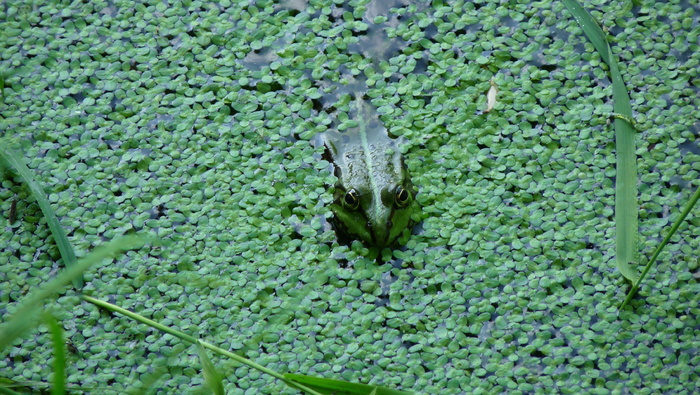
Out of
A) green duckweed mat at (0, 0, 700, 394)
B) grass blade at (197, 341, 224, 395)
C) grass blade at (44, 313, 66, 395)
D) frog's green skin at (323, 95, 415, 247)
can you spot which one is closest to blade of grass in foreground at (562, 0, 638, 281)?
green duckweed mat at (0, 0, 700, 394)

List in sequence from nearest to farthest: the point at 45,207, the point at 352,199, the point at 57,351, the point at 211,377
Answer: the point at 57,351 < the point at 211,377 < the point at 352,199 < the point at 45,207

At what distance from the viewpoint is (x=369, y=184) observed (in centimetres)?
255

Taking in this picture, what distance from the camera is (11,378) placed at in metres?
2.39

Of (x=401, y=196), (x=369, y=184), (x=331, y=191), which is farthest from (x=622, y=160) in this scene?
(x=331, y=191)

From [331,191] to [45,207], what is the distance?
46.1 inches

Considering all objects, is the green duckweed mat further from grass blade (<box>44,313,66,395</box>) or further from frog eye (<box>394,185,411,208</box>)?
grass blade (<box>44,313,66,395</box>)

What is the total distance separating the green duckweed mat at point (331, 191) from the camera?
7.89 feet

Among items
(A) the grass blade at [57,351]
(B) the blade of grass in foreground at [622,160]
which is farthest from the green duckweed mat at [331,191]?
(A) the grass blade at [57,351]

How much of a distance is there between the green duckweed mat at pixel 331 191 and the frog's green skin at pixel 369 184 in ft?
0.23

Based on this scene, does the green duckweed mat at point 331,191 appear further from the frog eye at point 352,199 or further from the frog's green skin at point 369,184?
the frog eye at point 352,199

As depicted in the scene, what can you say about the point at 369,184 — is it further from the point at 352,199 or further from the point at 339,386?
the point at 339,386

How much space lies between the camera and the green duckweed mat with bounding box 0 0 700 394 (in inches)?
94.7

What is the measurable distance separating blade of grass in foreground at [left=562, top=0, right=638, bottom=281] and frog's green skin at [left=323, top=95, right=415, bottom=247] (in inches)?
33.2

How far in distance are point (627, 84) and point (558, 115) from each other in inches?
14.1
